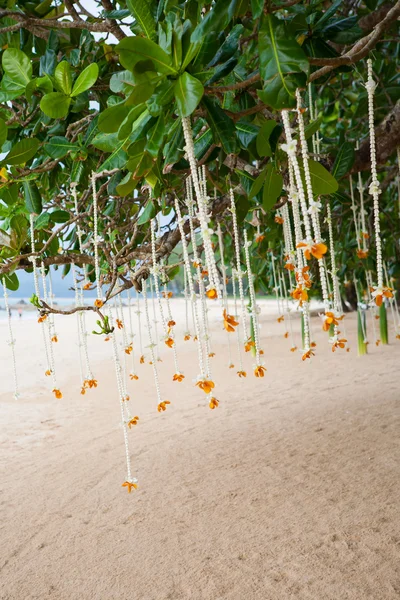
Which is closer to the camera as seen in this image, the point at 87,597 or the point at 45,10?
the point at 45,10

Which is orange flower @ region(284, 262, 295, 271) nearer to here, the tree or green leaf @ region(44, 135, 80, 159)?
the tree

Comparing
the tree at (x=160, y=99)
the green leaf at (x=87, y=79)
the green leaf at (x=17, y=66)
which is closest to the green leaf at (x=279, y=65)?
the tree at (x=160, y=99)

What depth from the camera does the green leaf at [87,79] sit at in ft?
4.52

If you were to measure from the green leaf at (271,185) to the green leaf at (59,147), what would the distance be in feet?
2.20

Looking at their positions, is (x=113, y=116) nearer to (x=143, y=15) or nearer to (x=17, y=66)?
(x=143, y=15)

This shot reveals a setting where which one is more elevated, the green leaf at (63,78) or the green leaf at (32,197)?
the green leaf at (63,78)

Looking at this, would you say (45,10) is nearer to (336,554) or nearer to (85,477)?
(336,554)

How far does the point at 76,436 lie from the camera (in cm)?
433

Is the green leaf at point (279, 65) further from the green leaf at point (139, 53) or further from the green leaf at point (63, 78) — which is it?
the green leaf at point (63, 78)

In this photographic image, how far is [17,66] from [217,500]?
2.11 meters

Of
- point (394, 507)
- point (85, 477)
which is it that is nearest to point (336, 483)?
point (394, 507)

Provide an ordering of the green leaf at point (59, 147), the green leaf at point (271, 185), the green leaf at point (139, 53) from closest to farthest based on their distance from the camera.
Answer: the green leaf at point (139, 53) < the green leaf at point (271, 185) < the green leaf at point (59, 147)

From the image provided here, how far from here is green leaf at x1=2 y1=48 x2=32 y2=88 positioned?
153 centimetres

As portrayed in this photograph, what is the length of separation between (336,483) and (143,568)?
1.05m
